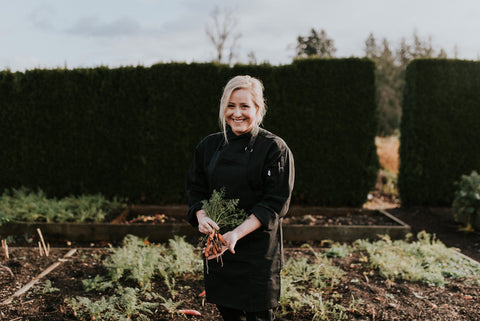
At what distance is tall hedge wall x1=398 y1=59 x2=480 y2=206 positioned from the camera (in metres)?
7.78

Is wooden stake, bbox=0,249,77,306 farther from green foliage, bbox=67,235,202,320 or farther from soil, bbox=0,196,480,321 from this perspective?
green foliage, bbox=67,235,202,320

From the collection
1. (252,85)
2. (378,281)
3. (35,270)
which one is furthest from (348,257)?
(35,270)

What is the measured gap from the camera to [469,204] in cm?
638

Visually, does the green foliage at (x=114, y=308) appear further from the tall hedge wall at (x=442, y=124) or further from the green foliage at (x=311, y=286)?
the tall hedge wall at (x=442, y=124)

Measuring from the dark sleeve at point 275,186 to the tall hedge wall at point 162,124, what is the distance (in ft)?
17.9

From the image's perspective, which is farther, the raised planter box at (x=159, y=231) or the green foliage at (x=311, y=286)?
the raised planter box at (x=159, y=231)

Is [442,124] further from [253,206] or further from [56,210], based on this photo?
[56,210]

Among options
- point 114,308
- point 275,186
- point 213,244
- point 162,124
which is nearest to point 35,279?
point 114,308

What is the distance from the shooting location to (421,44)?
960 inches

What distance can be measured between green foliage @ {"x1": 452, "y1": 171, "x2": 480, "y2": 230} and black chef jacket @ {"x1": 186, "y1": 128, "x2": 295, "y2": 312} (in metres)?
5.71

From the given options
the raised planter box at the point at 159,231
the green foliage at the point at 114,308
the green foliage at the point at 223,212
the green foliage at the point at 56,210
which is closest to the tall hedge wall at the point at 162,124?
the green foliage at the point at 56,210

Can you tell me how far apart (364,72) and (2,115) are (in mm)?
7873

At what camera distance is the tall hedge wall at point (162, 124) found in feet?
24.4

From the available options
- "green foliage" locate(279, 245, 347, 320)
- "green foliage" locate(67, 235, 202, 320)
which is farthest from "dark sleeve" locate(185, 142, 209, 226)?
"green foliage" locate(279, 245, 347, 320)
